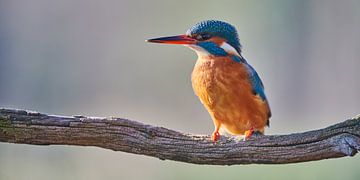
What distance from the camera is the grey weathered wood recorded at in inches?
59.1

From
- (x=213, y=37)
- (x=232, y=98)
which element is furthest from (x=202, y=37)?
(x=232, y=98)

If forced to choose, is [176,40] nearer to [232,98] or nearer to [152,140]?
[232,98]

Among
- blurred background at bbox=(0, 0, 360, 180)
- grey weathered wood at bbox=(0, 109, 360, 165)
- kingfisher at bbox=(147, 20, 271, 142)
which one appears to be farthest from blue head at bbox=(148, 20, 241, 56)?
blurred background at bbox=(0, 0, 360, 180)

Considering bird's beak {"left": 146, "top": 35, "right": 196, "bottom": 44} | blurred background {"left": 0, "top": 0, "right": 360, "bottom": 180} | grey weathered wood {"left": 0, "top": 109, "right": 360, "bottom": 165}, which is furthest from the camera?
blurred background {"left": 0, "top": 0, "right": 360, "bottom": 180}

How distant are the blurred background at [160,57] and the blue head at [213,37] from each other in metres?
1.33

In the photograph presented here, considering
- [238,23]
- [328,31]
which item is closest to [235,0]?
[238,23]

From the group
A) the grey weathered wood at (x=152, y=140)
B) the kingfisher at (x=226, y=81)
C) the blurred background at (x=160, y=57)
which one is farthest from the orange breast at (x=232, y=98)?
the blurred background at (x=160, y=57)

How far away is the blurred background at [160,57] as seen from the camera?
11.7 ft

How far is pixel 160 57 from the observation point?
3900mm

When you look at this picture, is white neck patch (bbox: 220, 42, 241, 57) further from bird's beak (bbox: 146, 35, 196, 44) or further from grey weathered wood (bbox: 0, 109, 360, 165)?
grey weathered wood (bbox: 0, 109, 360, 165)

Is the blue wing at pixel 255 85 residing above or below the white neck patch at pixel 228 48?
below

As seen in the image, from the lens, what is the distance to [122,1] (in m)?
4.25

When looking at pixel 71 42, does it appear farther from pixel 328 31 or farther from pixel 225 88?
pixel 225 88

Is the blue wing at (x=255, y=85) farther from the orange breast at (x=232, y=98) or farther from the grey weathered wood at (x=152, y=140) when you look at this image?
the grey weathered wood at (x=152, y=140)
